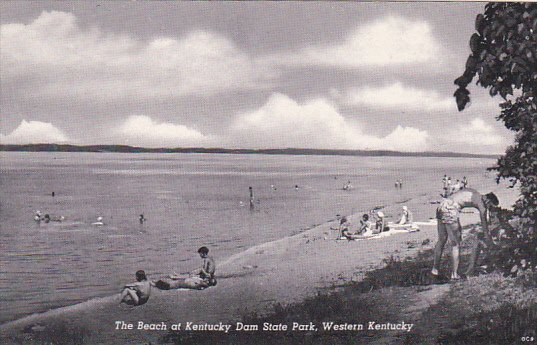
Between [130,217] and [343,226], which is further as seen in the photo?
[130,217]

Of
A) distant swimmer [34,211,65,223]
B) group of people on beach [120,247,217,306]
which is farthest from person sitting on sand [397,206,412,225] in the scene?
distant swimmer [34,211,65,223]

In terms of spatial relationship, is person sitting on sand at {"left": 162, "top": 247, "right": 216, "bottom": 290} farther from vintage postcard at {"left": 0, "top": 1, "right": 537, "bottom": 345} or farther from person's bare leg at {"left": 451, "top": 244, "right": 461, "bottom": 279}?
person's bare leg at {"left": 451, "top": 244, "right": 461, "bottom": 279}

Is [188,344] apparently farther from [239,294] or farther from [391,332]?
[391,332]

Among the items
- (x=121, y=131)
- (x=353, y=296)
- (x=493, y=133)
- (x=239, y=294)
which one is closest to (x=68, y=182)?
(x=121, y=131)

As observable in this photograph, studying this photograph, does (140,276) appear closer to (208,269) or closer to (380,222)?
(208,269)

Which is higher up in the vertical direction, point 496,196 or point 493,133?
point 493,133

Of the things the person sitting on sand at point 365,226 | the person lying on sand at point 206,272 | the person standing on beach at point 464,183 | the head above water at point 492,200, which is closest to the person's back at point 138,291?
the person lying on sand at point 206,272

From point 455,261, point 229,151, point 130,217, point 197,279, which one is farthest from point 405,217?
point 130,217

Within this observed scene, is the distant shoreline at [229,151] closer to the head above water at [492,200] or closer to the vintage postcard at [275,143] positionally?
the vintage postcard at [275,143]
